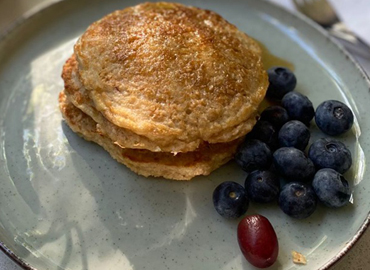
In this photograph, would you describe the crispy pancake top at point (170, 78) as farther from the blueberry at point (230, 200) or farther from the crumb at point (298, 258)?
the crumb at point (298, 258)

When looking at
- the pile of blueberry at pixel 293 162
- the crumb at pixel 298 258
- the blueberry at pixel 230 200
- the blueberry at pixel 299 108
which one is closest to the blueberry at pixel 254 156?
the pile of blueberry at pixel 293 162

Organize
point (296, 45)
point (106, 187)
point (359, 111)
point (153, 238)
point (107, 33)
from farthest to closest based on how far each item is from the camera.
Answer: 1. point (296, 45)
2. point (359, 111)
3. point (107, 33)
4. point (106, 187)
5. point (153, 238)

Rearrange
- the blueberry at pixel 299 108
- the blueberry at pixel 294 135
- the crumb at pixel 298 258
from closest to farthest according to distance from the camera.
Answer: the crumb at pixel 298 258 → the blueberry at pixel 294 135 → the blueberry at pixel 299 108

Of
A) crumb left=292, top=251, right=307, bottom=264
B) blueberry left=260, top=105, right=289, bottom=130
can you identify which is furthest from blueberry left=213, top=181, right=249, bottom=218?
blueberry left=260, top=105, right=289, bottom=130

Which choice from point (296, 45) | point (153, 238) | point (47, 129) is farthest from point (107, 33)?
point (296, 45)

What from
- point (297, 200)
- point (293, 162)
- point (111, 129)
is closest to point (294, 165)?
point (293, 162)

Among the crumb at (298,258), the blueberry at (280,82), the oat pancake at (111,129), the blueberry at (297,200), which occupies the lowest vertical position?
the crumb at (298,258)

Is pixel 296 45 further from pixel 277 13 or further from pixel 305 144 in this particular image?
pixel 305 144
